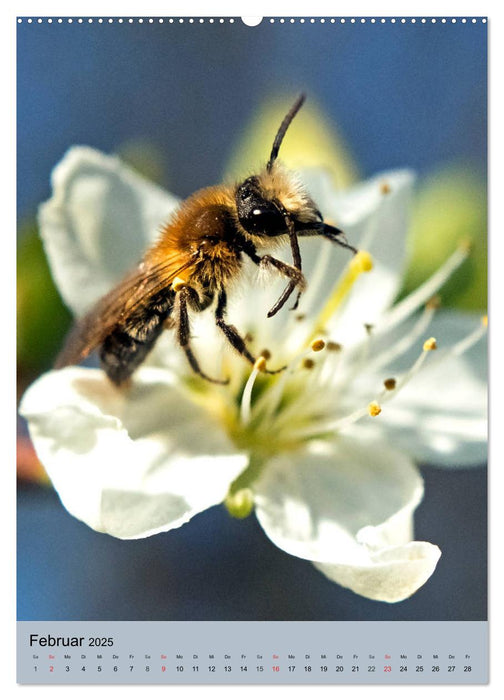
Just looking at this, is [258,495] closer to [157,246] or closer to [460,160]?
[157,246]

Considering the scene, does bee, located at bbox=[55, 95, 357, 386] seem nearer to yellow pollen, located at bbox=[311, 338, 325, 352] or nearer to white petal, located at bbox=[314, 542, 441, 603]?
yellow pollen, located at bbox=[311, 338, 325, 352]

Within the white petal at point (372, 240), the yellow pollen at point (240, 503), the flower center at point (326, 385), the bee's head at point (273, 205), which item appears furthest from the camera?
the white petal at point (372, 240)

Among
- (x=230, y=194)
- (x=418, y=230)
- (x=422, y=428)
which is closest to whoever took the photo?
(x=230, y=194)

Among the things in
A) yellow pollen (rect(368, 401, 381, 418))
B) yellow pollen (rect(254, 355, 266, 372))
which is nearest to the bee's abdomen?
yellow pollen (rect(254, 355, 266, 372))

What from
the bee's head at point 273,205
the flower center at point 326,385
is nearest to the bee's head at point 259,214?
the bee's head at point 273,205

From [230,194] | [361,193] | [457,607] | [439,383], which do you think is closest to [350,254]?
[361,193]

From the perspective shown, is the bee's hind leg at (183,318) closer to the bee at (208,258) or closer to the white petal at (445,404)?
the bee at (208,258)

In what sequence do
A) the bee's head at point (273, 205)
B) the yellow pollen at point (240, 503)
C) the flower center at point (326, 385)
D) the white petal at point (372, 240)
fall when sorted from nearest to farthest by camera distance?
the bee's head at point (273, 205) < the yellow pollen at point (240, 503) < the flower center at point (326, 385) < the white petal at point (372, 240)
